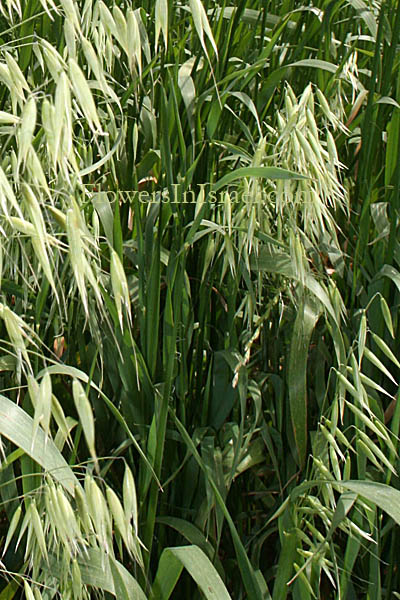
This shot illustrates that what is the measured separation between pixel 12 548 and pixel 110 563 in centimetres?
16

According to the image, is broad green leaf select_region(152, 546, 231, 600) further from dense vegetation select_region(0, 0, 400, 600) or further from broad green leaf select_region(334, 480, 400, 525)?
broad green leaf select_region(334, 480, 400, 525)

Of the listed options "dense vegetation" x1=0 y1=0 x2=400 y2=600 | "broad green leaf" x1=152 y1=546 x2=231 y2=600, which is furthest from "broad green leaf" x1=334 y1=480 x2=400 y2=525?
"broad green leaf" x1=152 y1=546 x2=231 y2=600

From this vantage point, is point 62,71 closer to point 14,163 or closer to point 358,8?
point 14,163

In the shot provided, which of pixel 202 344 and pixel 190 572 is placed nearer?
pixel 190 572

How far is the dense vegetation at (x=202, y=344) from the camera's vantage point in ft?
1.93

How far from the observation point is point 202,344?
0.76 metres

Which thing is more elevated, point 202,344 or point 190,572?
point 202,344

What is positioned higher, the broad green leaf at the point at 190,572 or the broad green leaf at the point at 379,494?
the broad green leaf at the point at 379,494

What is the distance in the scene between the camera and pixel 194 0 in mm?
554

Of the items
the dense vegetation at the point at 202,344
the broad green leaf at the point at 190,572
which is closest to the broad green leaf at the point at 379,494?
the dense vegetation at the point at 202,344

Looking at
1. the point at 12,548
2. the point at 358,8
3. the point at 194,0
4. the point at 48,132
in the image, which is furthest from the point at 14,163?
the point at 358,8

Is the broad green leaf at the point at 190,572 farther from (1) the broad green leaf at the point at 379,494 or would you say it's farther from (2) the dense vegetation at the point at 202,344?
(1) the broad green leaf at the point at 379,494

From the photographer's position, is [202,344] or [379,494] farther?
[202,344]

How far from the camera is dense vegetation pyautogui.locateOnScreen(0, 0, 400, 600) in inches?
23.1
